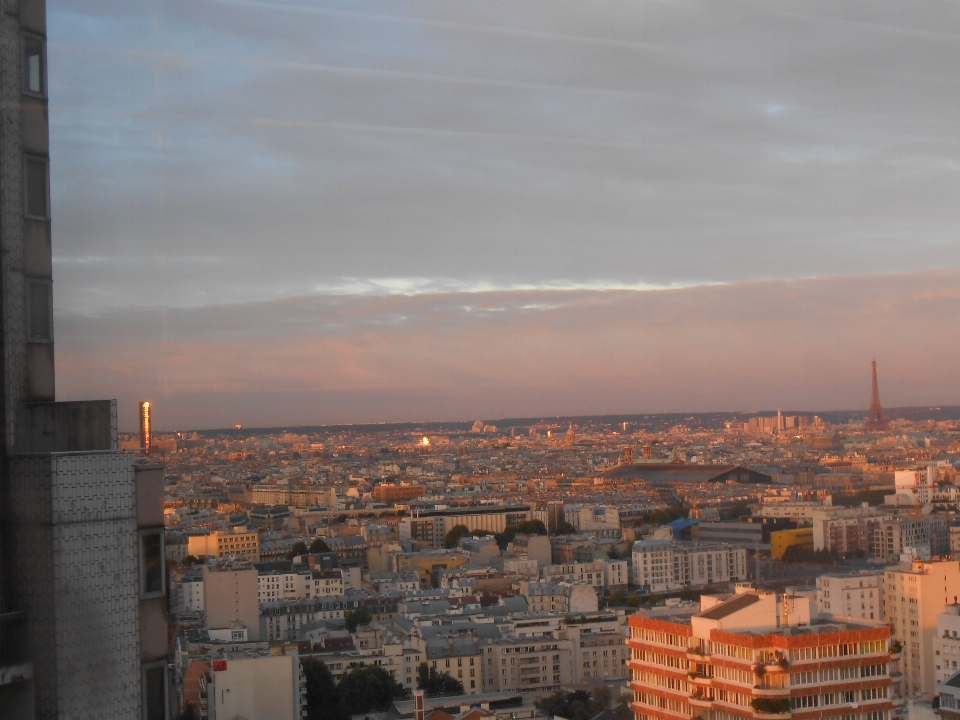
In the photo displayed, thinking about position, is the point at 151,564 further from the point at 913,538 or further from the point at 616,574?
the point at 616,574

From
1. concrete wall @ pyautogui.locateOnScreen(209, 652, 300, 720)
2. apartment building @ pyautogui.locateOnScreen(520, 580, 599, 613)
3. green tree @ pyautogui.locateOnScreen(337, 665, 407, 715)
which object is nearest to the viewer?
concrete wall @ pyautogui.locateOnScreen(209, 652, 300, 720)

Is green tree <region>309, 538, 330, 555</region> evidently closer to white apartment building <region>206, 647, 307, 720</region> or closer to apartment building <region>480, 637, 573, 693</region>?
apartment building <region>480, 637, 573, 693</region>

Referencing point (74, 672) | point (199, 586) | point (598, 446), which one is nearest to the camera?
point (74, 672)

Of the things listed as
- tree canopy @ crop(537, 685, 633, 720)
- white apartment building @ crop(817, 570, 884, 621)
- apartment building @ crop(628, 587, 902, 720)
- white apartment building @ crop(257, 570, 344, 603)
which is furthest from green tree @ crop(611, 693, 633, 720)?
white apartment building @ crop(257, 570, 344, 603)

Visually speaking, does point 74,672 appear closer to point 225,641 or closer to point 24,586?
point 24,586

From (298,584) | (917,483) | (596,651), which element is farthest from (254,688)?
(917,483)

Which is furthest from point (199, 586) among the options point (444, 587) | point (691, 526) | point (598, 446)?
point (598, 446)
